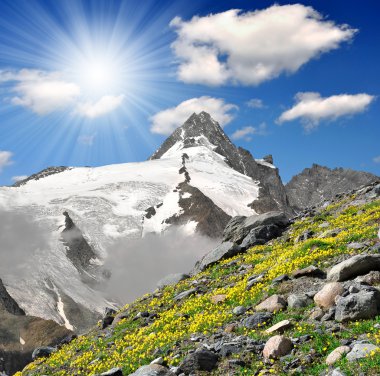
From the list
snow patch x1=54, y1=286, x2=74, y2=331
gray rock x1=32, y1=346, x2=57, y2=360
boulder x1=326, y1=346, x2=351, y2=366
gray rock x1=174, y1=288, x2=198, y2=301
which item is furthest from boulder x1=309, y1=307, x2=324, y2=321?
snow patch x1=54, y1=286, x2=74, y2=331

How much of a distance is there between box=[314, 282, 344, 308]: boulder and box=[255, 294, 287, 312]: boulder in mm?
1374

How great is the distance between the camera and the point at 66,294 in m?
105

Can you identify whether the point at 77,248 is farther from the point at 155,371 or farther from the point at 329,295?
the point at 329,295

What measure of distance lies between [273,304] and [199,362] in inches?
149

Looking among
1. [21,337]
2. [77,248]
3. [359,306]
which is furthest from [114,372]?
[77,248]

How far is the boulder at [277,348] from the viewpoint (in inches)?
463

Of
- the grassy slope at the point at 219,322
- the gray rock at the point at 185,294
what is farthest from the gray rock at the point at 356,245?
the gray rock at the point at 185,294

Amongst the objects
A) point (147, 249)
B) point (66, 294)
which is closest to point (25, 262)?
point (66, 294)

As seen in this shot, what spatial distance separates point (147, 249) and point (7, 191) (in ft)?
181

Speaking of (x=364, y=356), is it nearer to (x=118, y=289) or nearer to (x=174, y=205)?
(x=118, y=289)

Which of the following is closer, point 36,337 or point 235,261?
point 235,261

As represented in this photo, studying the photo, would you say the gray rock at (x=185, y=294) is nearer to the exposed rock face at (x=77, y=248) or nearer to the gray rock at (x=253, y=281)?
the gray rock at (x=253, y=281)

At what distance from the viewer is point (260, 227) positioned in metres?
32.0

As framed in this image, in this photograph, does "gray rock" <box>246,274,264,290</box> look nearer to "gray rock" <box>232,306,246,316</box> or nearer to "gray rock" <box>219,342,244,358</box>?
"gray rock" <box>232,306,246,316</box>
